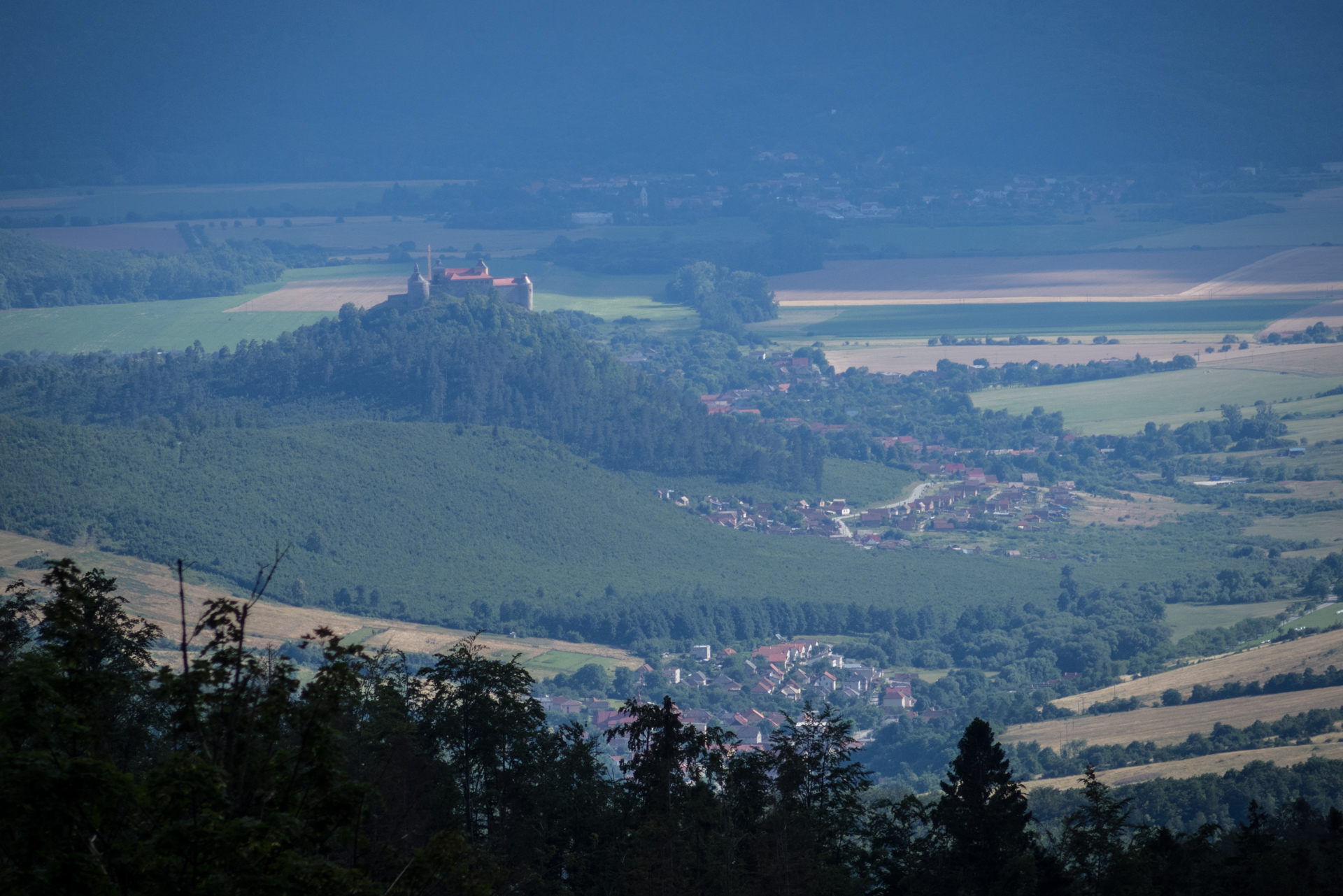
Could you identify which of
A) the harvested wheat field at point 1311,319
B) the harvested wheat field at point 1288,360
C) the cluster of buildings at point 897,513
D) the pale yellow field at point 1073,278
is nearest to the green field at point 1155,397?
the harvested wheat field at point 1288,360

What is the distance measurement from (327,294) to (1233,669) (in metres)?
111

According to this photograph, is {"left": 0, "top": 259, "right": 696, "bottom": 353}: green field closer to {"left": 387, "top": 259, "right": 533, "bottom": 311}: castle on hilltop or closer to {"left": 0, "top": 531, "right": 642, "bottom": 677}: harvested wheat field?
{"left": 387, "top": 259, "right": 533, "bottom": 311}: castle on hilltop

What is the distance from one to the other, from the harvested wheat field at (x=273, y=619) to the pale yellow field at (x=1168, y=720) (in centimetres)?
2089

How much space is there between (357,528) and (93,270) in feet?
263

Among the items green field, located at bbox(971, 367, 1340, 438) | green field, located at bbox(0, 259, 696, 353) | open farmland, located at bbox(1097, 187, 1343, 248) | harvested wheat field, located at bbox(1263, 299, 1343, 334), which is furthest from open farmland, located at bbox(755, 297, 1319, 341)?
open farmland, located at bbox(1097, 187, 1343, 248)

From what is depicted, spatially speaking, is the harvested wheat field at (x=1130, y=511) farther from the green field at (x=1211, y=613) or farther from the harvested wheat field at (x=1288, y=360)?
the harvested wheat field at (x=1288, y=360)

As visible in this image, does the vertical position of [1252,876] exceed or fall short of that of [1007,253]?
it falls short

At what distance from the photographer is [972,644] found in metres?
68.8

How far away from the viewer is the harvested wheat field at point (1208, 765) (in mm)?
43969

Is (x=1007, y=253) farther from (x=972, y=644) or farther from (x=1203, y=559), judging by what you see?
(x=972, y=644)

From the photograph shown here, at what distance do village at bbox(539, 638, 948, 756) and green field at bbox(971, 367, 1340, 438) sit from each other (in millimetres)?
59309

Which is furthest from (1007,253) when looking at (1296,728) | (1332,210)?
(1296,728)

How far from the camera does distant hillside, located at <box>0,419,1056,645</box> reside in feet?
232

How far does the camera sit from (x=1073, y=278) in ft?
557
